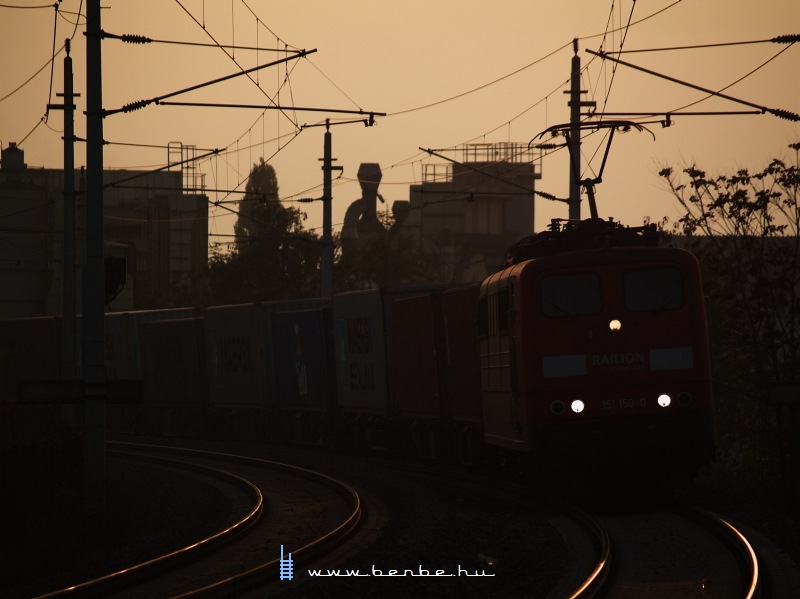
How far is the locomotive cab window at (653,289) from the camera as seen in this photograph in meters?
17.5

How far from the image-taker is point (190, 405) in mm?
39281

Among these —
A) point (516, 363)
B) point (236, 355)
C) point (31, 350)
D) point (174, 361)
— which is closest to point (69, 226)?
point (236, 355)

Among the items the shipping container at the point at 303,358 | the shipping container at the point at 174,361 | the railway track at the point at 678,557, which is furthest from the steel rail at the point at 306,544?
the shipping container at the point at 174,361

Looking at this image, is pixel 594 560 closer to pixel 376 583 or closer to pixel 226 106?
pixel 376 583

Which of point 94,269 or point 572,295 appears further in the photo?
point 94,269

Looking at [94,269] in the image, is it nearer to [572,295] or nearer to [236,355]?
[572,295]

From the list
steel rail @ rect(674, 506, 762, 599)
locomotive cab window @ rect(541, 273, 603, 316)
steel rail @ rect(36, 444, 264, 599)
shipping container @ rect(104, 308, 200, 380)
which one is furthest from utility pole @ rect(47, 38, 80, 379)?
steel rail @ rect(674, 506, 762, 599)

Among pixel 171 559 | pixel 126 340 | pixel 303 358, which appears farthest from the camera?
pixel 126 340

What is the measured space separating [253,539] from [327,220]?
75.5ft

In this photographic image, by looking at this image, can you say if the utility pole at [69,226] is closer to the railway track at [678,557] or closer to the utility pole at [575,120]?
the utility pole at [575,120]

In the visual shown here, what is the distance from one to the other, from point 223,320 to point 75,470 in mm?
15789

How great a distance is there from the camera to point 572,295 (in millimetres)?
17625

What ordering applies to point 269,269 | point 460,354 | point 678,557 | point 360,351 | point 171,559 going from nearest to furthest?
point 678,557, point 171,559, point 460,354, point 360,351, point 269,269

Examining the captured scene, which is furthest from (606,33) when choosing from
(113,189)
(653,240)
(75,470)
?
(113,189)
